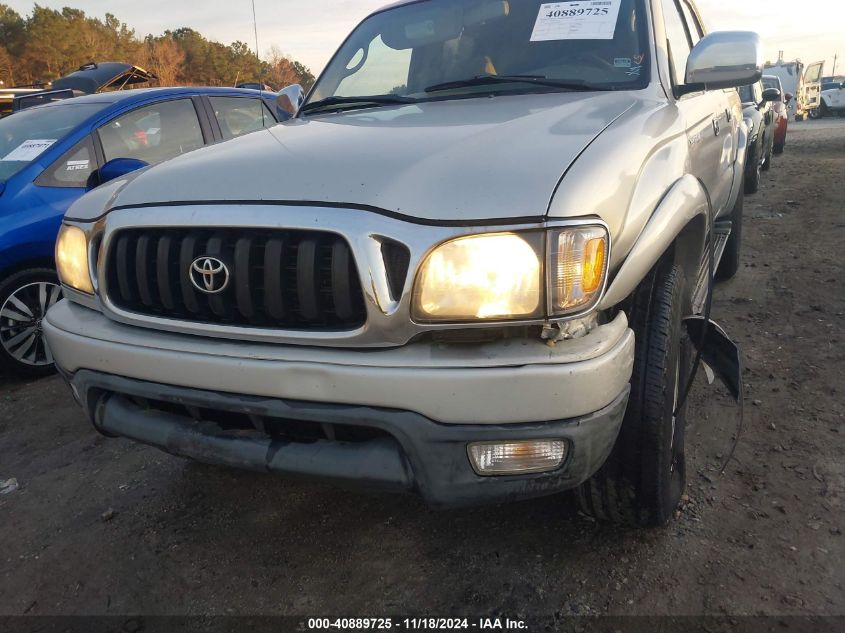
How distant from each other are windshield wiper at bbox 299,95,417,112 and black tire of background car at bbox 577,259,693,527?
128cm

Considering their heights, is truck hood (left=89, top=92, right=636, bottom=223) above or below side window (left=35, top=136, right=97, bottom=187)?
above

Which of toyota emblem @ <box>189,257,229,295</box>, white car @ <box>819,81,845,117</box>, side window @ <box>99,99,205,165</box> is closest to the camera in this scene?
toyota emblem @ <box>189,257,229,295</box>

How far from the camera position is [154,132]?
4.35m

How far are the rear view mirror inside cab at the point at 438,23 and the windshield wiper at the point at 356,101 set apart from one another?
47 cm

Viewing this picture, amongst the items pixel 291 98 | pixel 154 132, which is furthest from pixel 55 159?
pixel 291 98

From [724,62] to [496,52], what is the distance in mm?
879

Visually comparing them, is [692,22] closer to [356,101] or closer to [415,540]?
[356,101]

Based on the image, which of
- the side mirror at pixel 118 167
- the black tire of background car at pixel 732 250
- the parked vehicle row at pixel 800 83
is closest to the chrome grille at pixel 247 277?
the side mirror at pixel 118 167

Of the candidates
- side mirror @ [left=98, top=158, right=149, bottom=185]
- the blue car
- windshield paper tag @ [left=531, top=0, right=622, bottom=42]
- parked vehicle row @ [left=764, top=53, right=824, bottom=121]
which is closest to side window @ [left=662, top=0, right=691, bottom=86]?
windshield paper tag @ [left=531, top=0, right=622, bottom=42]

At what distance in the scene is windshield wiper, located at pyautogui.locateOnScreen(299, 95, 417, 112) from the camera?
2.65 meters

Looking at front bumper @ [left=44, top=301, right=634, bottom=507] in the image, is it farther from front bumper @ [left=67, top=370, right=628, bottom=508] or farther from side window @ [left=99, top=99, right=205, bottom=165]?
side window @ [left=99, top=99, right=205, bottom=165]

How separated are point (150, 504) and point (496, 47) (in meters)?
2.30

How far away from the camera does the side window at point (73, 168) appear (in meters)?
3.82

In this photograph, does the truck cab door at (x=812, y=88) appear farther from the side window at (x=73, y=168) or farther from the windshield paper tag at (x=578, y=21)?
the side window at (x=73, y=168)
